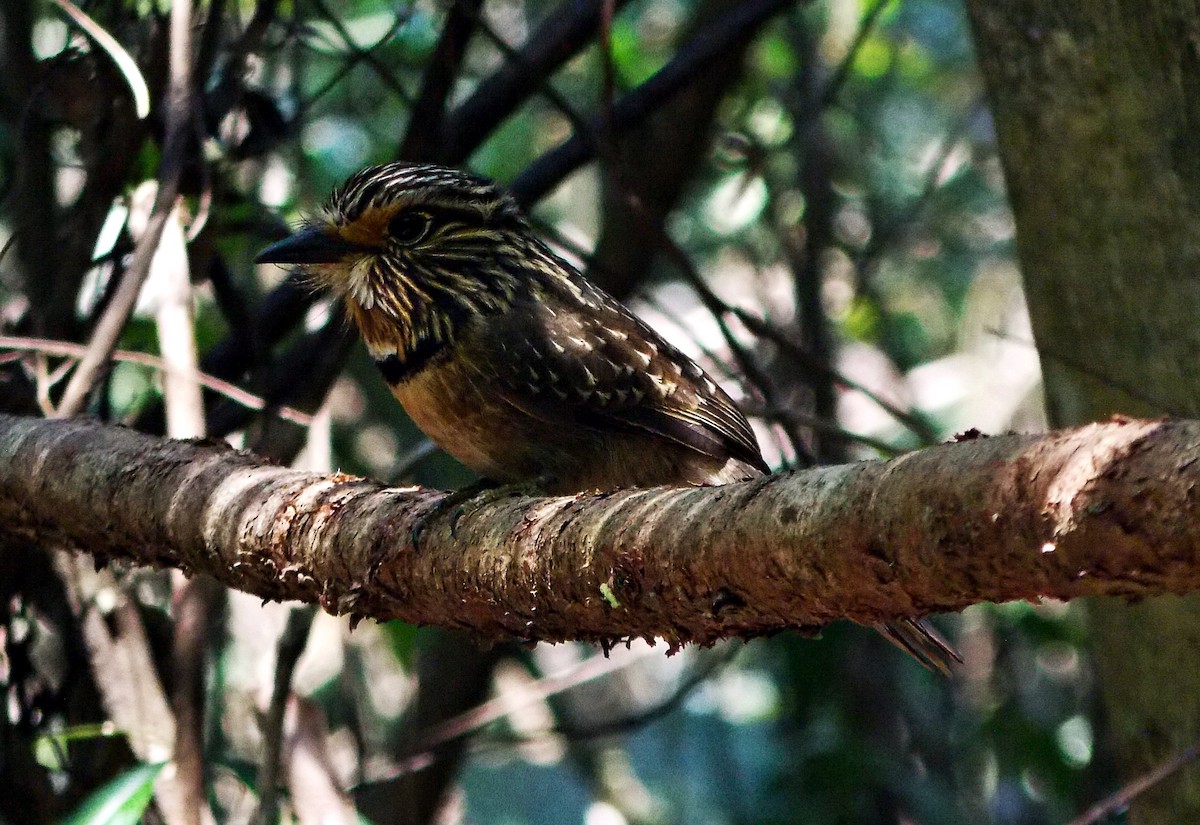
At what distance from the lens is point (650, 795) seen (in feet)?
20.2

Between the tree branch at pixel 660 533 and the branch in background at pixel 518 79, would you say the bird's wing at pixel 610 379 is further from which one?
the branch in background at pixel 518 79

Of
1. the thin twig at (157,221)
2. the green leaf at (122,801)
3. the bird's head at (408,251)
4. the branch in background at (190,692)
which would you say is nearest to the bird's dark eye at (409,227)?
the bird's head at (408,251)

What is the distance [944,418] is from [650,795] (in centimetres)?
195

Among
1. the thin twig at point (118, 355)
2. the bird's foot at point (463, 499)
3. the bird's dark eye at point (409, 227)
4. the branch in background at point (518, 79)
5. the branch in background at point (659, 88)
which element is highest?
the branch in background at point (518, 79)

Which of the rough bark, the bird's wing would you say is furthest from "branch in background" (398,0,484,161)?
the rough bark

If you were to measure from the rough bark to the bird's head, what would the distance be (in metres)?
1.10

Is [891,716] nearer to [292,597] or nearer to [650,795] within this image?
[650,795]

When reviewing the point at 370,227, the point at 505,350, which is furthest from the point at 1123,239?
the point at 370,227

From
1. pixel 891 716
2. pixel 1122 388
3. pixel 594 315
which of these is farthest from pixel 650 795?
pixel 1122 388

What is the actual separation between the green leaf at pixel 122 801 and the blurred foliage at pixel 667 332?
0.02 metres

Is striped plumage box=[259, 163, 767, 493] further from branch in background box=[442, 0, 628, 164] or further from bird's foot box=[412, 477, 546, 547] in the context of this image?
branch in background box=[442, 0, 628, 164]

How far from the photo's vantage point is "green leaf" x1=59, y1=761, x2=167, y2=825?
2793 millimetres

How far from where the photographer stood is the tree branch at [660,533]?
1321 millimetres

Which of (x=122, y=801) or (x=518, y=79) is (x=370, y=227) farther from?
(x=122, y=801)
